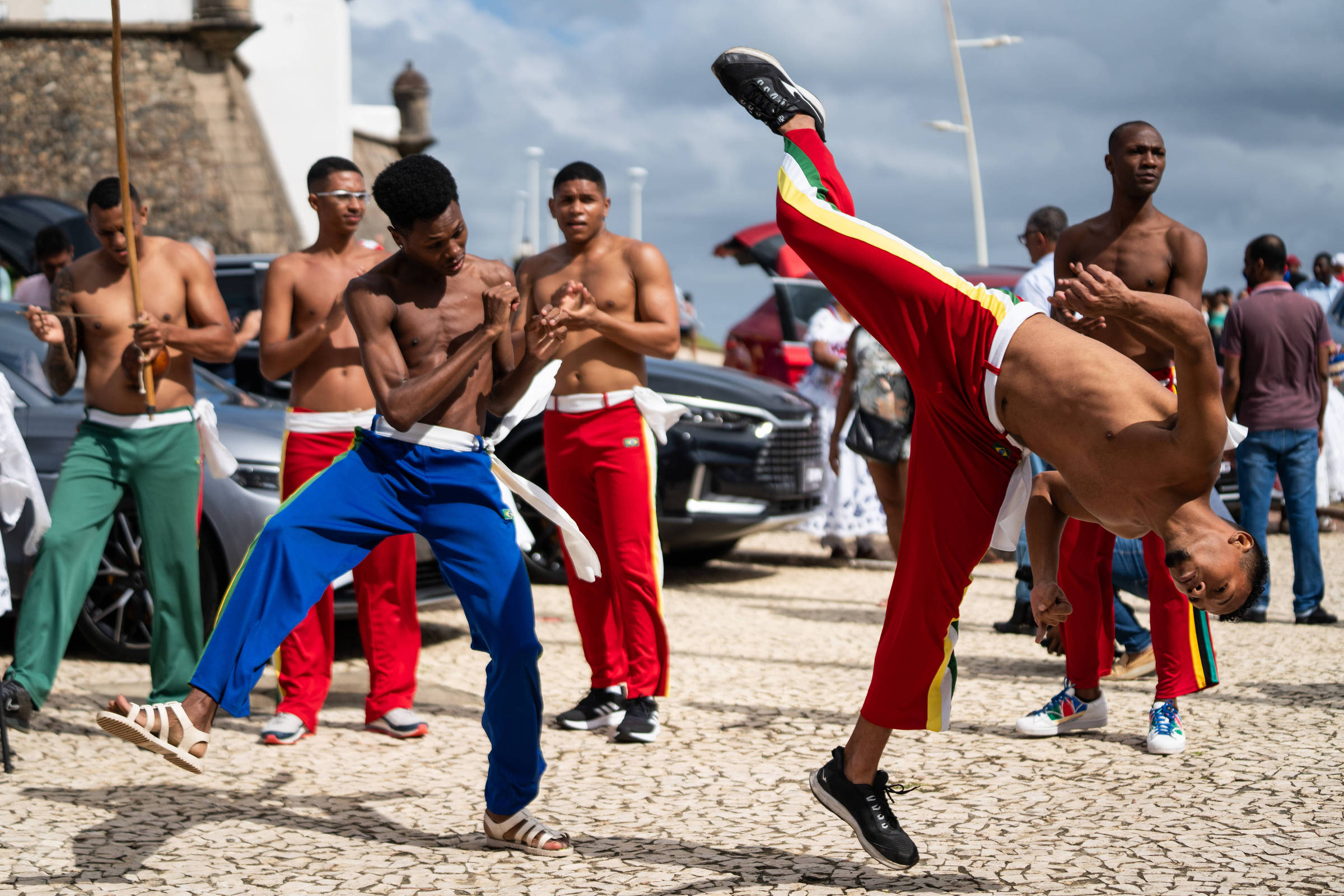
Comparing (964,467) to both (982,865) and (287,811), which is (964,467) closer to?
(982,865)

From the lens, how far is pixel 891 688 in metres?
3.75

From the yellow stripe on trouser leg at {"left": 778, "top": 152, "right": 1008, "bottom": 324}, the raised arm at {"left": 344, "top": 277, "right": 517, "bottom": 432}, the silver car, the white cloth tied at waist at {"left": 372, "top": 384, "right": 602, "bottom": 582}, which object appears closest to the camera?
the yellow stripe on trouser leg at {"left": 778, "top": 152, "right": 1008, "bottom": 324}

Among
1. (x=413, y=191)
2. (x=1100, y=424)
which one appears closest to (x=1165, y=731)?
(x=1100, y=424)

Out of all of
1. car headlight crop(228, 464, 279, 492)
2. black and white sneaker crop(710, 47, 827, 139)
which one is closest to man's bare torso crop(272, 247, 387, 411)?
car headlight crop(228, 464, 279, 492)

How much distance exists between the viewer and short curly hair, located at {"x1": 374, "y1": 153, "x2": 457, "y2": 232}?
4141 mm

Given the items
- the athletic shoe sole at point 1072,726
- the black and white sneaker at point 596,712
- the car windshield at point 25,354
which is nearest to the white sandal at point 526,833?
the black and white sneaker at point 596,712

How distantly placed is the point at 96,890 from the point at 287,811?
2.81 ft

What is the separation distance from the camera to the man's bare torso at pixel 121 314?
5.67m

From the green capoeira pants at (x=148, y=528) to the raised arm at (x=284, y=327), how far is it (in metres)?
0.44

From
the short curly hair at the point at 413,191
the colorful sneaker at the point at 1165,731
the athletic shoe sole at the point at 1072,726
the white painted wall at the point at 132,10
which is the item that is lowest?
the athletic shoe sole at the point at 1072,726

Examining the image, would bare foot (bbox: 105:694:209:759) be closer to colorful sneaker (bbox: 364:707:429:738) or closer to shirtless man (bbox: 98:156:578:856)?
shirtless man (bbox: 98:156:578:856)

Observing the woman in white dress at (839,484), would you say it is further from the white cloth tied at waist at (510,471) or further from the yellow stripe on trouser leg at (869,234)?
the yellow stripe on trouser leg at (869,234)

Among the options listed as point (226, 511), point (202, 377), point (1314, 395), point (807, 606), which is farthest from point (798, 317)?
point (226, 511)

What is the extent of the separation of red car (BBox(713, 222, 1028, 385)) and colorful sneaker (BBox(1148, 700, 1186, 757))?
20.3 ft
